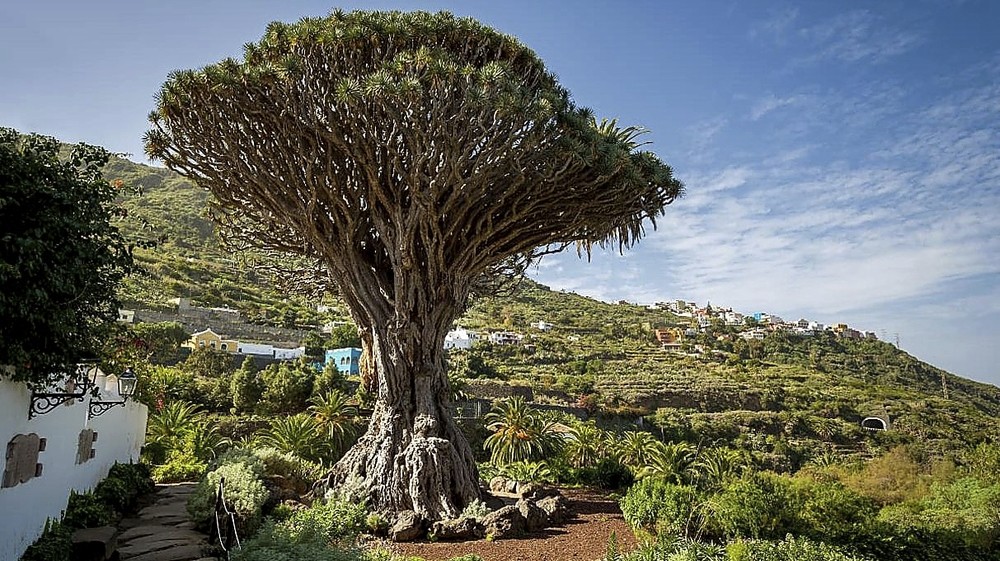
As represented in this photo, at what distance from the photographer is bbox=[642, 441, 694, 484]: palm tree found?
624 inches

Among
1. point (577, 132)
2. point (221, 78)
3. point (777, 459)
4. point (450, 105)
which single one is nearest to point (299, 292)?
point (221, 78)

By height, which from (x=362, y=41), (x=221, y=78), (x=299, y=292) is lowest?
(x=299, y=292)

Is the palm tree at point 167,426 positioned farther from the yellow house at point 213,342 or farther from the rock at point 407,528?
the yellow house at point 213,342

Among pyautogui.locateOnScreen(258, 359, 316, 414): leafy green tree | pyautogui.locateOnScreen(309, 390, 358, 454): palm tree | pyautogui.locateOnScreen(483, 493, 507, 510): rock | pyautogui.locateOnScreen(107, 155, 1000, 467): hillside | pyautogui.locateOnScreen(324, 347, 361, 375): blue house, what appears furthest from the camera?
pyautogui.locateOnScreen(324, 347, 361, 375): blue house

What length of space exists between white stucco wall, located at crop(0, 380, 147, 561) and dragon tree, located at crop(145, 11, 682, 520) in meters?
3.68

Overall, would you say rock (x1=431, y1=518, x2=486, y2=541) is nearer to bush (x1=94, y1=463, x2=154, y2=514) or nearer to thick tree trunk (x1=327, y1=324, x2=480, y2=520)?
thick tree trunk (x1=327, y1=324, x2=480, y2=520)

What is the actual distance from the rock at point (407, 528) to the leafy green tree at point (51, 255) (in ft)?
14.8

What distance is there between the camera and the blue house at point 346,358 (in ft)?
142

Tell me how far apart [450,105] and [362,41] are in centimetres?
189

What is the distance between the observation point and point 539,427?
61.4 feet

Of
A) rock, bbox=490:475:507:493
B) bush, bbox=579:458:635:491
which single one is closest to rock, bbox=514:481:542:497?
rock, bbox=490:475:507:493

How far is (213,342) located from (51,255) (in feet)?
123

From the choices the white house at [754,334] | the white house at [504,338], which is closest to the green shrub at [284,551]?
the white house at [504,338]

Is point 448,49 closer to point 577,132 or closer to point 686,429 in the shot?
point 577,132
